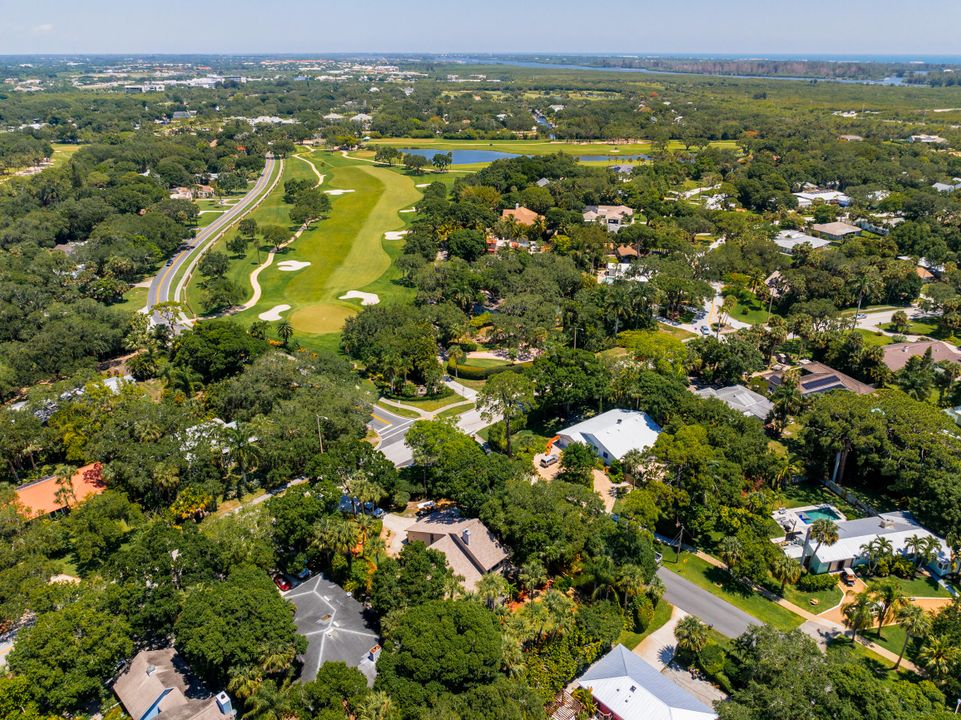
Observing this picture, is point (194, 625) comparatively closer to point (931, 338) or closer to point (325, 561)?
point (325, 561)

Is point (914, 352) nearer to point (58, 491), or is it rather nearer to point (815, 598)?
point (815, 598)

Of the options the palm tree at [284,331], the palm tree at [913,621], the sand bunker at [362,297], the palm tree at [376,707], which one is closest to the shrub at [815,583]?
the palm tree at [913,621]

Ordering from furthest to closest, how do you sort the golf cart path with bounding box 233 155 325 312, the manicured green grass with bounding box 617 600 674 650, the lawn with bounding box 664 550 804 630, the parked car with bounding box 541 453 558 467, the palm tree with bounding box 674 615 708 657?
the golf cart path with bounding box 233 155 325 312 < the parked car with bounding box 541 453 558 467 < the lawn with bounding box 664 550 804 630 < the manicured green grass with bounding box 617 600 674 650 < the palm tree with bounding box 674 615 708 657

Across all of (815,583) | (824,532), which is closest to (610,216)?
(824,532)

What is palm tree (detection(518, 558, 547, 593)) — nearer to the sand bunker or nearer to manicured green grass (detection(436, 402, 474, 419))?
manicured green grass (detection(436, 402, 474, 419))

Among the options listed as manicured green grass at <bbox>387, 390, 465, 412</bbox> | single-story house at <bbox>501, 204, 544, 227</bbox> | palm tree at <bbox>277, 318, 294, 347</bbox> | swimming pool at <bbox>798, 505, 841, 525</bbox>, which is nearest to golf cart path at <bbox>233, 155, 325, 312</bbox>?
palm tree at <bbox>277, 318, 294, 347</bbox>
